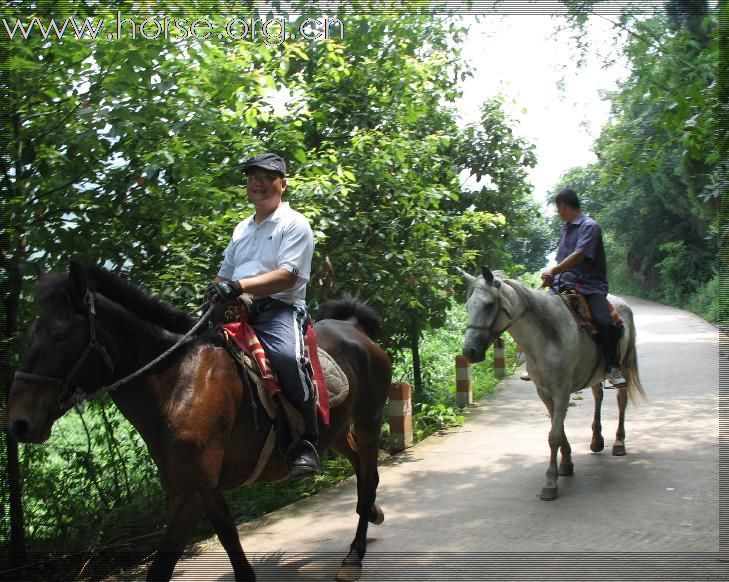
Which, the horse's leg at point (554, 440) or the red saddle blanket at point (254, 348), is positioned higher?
the red saddle blanket at point (254, 348)

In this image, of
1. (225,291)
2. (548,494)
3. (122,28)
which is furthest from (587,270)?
(122,28)

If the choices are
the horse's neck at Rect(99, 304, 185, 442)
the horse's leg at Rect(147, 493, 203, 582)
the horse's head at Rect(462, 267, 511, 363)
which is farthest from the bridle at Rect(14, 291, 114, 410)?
the horse's head at Rect(462, 267, 511, 363)

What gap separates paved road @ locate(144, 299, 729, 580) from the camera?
5004 mm

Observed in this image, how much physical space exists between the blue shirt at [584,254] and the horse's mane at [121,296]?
4.84 meters

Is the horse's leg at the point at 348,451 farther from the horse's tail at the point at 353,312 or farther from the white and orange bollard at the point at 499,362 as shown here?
the white and orange bollard at the point at 499,362

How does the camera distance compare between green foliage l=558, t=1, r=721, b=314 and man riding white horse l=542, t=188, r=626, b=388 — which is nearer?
green foliage l=558, t=1, r=721, b=314

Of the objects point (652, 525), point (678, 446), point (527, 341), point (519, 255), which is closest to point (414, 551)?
point (652, 525)

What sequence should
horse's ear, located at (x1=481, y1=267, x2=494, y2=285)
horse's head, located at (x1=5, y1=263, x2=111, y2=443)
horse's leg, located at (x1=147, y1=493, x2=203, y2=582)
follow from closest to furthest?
horse's head, located at (x1=5, y1=263, x2=111, y2=443), horse's leg, located at (x1=147, y1=493, x2=203, y2=582), horse's ear, located at (x1=481, y1=267, x2=494, y2=285)

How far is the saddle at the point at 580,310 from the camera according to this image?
7519 mm

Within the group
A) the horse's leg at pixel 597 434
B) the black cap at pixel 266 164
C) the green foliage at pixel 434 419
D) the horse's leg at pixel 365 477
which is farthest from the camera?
the green foliage at pixel 434 419

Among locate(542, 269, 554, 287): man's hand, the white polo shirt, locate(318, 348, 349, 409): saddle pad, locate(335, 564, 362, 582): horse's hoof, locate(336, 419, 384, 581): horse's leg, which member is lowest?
locate(335, 564, 362, 582): horse's hoof

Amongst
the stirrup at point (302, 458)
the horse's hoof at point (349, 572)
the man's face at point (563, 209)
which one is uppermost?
the man's face at point (563, 209)

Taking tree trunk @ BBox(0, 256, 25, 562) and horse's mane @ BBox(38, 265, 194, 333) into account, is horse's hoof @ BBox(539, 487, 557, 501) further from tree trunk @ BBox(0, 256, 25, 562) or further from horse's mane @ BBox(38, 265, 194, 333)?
tree trunk @ BBox(0, 256, 25, 562)

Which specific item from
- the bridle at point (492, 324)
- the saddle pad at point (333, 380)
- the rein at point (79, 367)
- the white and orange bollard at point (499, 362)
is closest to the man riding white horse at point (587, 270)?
the bridle at point (492, 324)
